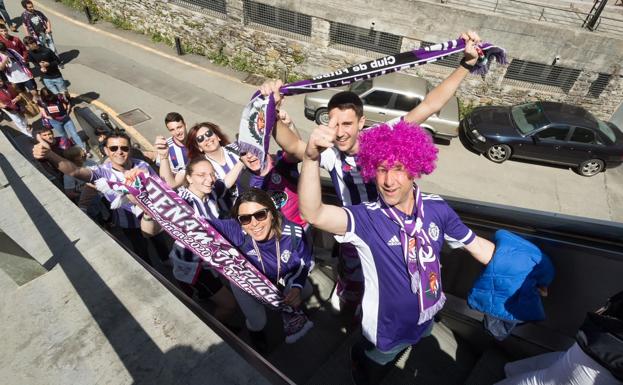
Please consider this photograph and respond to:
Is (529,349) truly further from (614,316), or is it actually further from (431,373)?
(614,316)

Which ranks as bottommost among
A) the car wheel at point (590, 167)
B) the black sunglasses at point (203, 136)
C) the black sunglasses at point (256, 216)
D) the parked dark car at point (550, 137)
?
the car wheel at point (590, 167)

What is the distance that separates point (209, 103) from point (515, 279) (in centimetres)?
1152

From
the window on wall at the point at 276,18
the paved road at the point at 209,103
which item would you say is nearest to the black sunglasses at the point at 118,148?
the paved road at the point at 209,103

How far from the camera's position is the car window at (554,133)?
9812 mm

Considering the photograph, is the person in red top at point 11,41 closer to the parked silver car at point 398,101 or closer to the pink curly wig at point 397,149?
the parked silver car at point 398,101

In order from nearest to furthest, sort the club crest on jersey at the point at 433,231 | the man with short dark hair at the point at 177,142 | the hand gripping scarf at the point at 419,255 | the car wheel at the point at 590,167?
1. the hand gripping scarf at the point at 419,255
2. the club crest on jersey at the point at 433,231
3. the man with short dark hair at the point at 177,142
4. the car wheel at the point at 590,167

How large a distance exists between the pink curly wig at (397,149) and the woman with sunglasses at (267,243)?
100 cm

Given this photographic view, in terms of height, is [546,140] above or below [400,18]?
below

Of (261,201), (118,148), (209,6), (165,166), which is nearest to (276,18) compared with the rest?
(209,6)

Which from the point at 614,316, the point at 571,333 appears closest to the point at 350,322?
the point at 571,333

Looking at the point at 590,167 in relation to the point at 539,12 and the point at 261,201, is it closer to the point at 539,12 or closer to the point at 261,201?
the point at 539,12

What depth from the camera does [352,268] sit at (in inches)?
146

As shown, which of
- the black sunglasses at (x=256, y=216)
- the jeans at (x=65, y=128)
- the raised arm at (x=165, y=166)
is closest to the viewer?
the black sunglasses at (x=256, y=216)

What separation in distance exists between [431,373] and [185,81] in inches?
513
